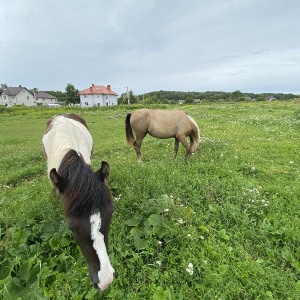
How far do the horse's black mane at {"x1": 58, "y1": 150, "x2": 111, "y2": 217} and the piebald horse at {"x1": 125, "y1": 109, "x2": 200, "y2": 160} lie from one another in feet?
17.3

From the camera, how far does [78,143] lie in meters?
3.62

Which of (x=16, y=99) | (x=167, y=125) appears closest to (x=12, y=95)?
(x=16, y=99)

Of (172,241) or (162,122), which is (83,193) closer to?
(172,241)

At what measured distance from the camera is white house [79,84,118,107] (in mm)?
72312

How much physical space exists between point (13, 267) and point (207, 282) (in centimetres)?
220

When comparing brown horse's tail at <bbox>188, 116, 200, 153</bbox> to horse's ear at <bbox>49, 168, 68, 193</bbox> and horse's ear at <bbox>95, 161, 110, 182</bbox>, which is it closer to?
horse's ear at <bbox>95, 161, 110, 182</bbox>

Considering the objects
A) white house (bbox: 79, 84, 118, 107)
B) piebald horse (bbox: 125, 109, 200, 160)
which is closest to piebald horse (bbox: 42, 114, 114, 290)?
piebald horse (bbox: 125, 109, 200, 160)

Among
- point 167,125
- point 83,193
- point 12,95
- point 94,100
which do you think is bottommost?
point 94,100

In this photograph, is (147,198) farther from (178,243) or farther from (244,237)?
(244,237)

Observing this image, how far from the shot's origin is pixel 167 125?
7445mm

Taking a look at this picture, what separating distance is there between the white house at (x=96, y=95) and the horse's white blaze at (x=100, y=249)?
72.5 metres

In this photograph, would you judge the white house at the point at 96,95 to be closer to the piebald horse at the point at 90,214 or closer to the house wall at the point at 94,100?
the house wall at the point at 94,100

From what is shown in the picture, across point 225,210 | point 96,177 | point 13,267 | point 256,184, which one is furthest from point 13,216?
point 256,184

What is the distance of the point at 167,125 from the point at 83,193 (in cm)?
557
